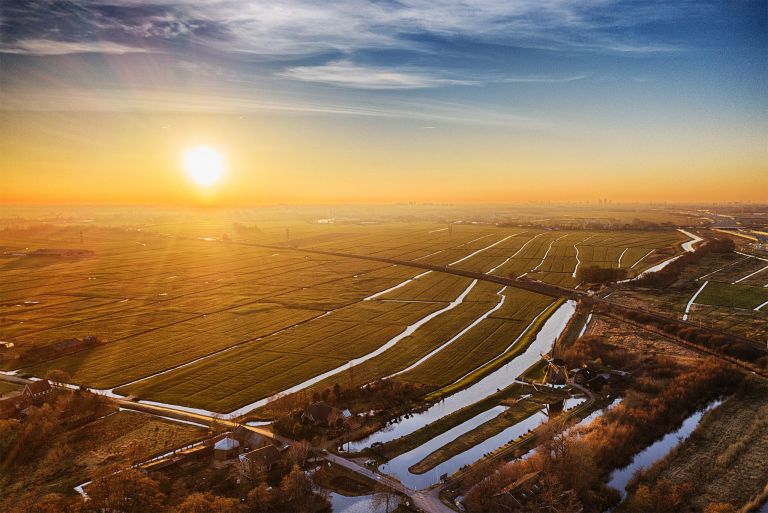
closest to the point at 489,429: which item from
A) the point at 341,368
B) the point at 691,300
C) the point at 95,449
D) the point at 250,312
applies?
the point at 341,368

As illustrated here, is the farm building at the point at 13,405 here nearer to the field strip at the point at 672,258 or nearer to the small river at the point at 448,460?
the small river at the point at 448,460

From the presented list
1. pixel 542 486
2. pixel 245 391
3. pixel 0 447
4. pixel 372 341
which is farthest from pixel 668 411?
pixel 0 447

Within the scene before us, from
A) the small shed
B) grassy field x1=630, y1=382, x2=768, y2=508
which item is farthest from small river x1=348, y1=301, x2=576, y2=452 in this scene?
grassy field x1=630, y1=382, x2=768, y2=508

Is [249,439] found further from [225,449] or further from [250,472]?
[250,472]

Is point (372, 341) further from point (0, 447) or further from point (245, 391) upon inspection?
point (0, 447)

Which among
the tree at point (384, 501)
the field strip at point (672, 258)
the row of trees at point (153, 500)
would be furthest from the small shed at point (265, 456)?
the field strip at point (672, 258)

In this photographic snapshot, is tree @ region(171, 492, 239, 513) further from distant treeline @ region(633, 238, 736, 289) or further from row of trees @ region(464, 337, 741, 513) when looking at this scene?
distant treeline @ region(633, 238, 736, 289)

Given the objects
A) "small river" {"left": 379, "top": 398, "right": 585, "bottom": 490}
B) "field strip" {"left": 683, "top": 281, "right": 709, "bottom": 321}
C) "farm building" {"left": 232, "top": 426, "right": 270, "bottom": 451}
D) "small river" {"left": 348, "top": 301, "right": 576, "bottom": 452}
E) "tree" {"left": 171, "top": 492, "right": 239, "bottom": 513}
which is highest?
"field strip" {"left": 683, "top": 281, "right": 709, "bottom": 321}
